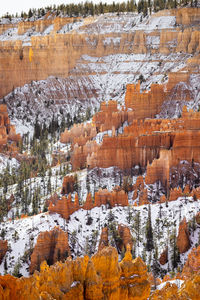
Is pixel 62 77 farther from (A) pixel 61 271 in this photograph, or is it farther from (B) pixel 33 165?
(A) pixel 61 271

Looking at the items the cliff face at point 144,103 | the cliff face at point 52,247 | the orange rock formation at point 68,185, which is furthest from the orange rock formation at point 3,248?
the cliff face at point 144,103

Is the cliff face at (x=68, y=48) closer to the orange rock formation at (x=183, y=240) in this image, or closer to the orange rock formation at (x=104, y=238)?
the orange rock formation at (x=183, y=240)

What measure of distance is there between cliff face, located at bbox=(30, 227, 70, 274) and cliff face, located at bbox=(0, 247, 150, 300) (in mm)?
18870

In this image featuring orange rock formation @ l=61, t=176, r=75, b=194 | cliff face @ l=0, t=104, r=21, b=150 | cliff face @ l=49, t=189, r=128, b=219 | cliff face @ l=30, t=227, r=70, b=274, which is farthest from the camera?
cliff face @ l=0, t=104, r=21, b=150

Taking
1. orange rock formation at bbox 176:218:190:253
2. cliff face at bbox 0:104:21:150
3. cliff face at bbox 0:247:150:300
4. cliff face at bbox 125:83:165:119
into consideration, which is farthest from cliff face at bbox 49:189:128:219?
cliff face at bbox 0:104:21:150

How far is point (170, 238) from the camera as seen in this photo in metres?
51.0

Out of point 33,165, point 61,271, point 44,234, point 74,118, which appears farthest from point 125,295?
point 74,118

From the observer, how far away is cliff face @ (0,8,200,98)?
415 ft

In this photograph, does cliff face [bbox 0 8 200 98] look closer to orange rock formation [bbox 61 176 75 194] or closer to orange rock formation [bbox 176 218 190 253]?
orange rock formation [bbox 61 176 75 194]

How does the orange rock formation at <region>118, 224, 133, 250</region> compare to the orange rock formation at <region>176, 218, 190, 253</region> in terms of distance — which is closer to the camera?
the orange rock formation at <region>176, 218, 190, 253</region>

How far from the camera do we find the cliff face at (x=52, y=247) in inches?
1866

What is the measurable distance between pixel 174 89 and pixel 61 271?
256ft

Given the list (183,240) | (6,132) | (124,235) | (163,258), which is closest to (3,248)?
(124,235)

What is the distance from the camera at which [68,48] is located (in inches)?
5261
